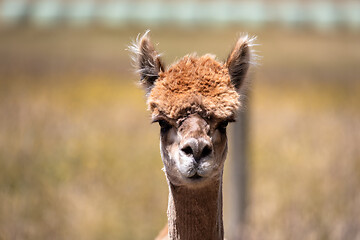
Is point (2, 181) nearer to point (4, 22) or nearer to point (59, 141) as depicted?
point (59, 141)

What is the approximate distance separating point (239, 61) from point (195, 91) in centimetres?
73

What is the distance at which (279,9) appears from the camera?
82.0 feet

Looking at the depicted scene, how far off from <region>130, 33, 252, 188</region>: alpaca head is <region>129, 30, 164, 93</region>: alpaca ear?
0.02m

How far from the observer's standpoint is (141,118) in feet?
43.3

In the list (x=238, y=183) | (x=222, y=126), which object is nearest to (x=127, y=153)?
(x=238, y=183)

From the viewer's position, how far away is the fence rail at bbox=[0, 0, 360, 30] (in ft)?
76.9

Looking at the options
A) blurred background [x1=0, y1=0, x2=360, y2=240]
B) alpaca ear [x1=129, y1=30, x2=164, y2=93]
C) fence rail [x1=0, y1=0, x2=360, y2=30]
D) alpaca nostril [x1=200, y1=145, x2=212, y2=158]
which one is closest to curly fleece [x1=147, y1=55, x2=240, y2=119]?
alpaca ear [x1=129, y1=30, x2=164, y2=93]

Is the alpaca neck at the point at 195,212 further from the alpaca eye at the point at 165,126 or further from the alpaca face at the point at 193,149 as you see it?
the alpaca eye at the point at 165,126

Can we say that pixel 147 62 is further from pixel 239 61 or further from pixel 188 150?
pixel 188 150

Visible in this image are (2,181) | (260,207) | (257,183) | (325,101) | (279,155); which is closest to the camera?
(2,181)

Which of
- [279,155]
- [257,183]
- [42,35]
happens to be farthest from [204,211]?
[42,35]

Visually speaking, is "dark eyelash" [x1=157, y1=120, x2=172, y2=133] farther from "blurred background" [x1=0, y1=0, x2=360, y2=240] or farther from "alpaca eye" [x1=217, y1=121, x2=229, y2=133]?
"blurred background" [x1=0, y1=0, x2=360, y2=240]

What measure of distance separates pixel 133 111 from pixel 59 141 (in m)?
4.40

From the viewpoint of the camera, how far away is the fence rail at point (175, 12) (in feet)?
76.9
